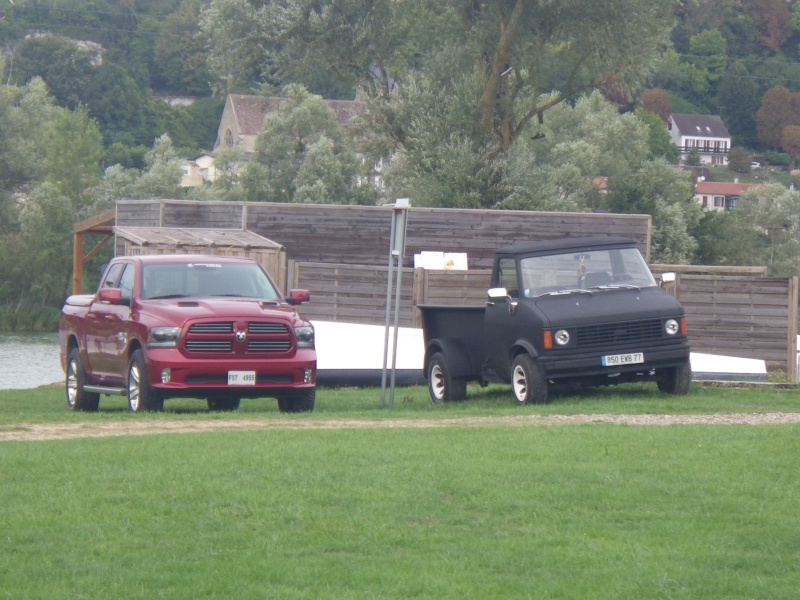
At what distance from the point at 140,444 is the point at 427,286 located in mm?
14569

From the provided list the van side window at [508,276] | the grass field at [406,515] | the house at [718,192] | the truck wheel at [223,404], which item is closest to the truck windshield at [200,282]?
the truck wheel at [223,404]

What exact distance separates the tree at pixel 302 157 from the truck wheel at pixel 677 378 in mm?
39423

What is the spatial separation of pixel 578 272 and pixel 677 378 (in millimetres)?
1790

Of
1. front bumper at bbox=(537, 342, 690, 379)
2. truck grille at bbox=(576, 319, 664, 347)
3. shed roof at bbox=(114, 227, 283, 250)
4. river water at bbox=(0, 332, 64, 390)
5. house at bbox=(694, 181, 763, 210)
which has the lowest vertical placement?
river water at bbox=(0, 332, 64, 390)

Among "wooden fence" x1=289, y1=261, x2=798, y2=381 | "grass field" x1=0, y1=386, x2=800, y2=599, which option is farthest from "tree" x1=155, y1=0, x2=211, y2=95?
"grass field" x1=0, y1=386, x2=800, y2=599

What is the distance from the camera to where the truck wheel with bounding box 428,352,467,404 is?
54.1ft

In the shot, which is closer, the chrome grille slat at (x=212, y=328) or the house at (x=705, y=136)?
the chrome grille slat at (x=212, y=328)

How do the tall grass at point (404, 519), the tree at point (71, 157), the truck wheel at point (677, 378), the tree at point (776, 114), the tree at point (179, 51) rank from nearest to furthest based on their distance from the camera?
the tall grass at point (404, 519), the truck wheel at point (677, 378), the tree at point (71, 157), the tree at point (776, 114), the tree at point (179, 51)

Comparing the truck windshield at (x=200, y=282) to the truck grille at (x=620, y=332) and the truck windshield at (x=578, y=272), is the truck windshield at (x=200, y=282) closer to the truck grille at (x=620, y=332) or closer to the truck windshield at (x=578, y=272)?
the truck windshield at (x=578, y=272)

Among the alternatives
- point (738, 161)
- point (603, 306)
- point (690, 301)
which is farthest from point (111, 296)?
point (738, 161)

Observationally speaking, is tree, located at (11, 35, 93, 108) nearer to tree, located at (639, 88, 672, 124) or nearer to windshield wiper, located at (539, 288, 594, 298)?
tree, located at (639, 88, 672, 124)

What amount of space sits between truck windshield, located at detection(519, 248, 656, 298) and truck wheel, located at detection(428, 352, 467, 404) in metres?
1.62

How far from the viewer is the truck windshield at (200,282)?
1535 cm

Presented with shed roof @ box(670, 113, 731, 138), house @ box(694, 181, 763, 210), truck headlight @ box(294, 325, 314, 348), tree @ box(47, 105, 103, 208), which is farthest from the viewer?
shed roof @ box(670, 113, 731, 138)
